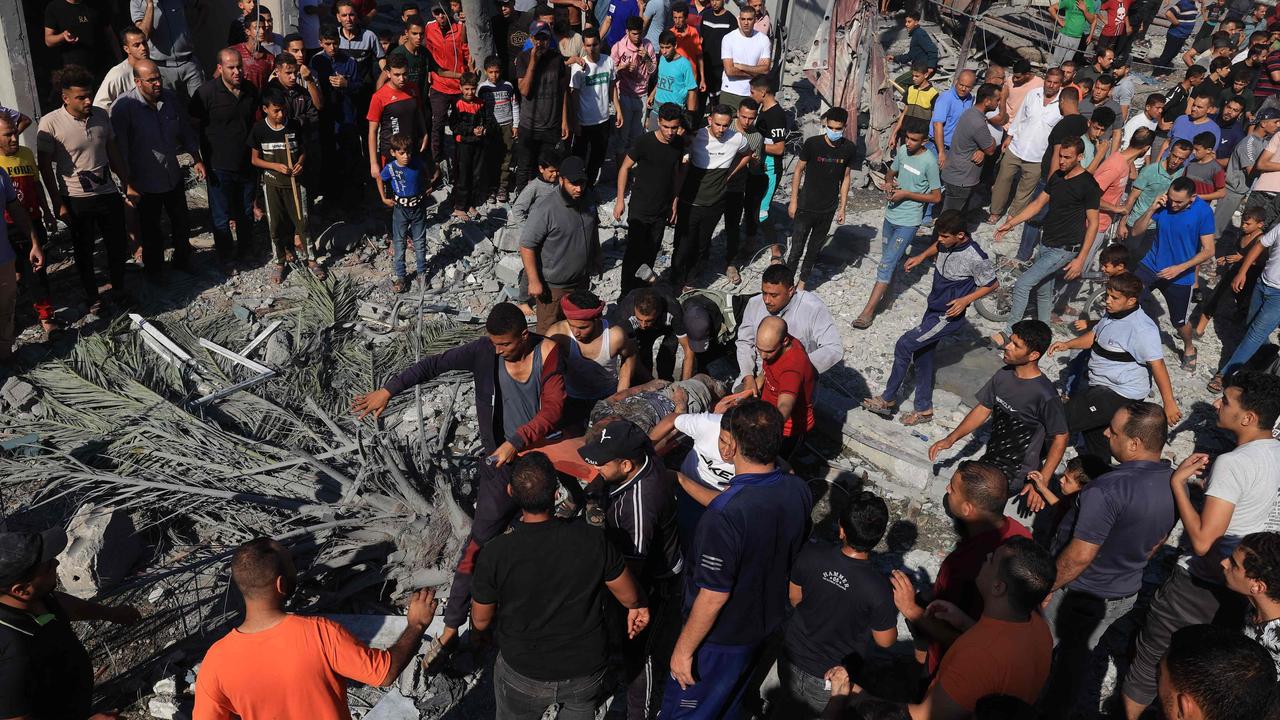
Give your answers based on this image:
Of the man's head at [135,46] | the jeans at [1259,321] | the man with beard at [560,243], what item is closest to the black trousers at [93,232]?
the man's head at [135,46]

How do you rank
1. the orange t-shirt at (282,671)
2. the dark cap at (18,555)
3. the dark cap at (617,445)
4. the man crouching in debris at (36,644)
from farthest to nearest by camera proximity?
the dark cap at (617,445) → the dark cap at (18,555) → the man crouching in debris at (36,644) → the orange t-shirt at (282,671)

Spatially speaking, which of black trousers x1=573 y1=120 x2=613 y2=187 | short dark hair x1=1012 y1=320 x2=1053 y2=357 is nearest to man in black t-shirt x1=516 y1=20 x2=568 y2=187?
black trousers x1=573 y1=120 x2=613 y2=187

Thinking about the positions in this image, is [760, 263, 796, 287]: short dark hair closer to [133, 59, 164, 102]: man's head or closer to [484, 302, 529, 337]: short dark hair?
[484, 302, 529, 337]: short dark hair

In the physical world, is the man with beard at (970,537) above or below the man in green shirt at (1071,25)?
below

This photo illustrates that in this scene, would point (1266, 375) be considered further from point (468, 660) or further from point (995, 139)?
point (995, 139)

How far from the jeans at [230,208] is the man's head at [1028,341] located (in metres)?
6.54

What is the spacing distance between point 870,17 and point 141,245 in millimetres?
8291

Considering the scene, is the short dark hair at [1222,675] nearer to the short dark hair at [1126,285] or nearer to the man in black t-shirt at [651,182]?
the short dark hair at [1126,285]

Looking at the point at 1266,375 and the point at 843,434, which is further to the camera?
the point at 843,434

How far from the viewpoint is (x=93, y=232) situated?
7.41 metres

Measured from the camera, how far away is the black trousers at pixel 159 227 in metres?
7.73

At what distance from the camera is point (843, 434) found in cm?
684

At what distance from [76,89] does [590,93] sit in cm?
465

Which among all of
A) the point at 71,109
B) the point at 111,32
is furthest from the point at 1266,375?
the point at 111,32
